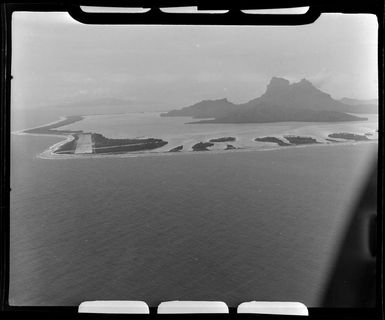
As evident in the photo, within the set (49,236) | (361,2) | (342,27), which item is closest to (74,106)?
(49,236)

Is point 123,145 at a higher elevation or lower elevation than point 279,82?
lower

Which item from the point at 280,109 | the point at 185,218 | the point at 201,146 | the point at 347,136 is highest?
the point at 280,109

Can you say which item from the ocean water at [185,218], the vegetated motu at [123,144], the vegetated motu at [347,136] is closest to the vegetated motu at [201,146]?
the ocean water at [185,218]

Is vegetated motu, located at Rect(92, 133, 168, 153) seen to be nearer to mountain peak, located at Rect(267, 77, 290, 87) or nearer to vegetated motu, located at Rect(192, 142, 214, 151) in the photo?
vegetated motu, located at Rect(192, 142, 214, 151)

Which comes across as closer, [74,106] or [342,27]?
[74,106]

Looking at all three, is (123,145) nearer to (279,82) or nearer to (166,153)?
(166,153)

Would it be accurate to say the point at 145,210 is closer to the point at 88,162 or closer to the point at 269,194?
the point at 88,162

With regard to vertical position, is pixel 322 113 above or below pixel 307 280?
above

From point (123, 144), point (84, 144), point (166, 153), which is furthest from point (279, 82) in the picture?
point (84, 144)
